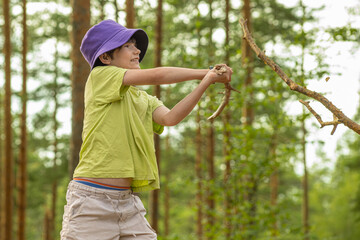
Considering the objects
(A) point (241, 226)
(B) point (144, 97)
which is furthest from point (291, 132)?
(B) point (144, 97)

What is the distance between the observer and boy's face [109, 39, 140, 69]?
2693mm

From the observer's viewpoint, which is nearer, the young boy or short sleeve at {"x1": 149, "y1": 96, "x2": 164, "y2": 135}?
the young boy

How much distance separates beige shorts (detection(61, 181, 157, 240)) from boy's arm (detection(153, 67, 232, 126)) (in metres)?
0.46

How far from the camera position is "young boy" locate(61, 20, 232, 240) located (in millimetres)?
2520

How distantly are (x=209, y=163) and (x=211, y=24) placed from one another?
411 cm

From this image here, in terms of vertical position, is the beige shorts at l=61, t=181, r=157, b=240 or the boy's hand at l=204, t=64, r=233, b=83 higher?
the boy's hand at l=204, t=64, r=233, b=83

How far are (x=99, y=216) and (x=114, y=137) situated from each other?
1.39 feet

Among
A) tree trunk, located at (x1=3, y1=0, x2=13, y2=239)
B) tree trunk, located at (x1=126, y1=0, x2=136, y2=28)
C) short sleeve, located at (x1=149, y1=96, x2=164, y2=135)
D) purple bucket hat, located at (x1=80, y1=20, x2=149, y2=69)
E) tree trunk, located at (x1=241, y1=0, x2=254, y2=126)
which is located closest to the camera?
purple bucket hat, located at (x1=80, y1=20, x2=149, y2=69)

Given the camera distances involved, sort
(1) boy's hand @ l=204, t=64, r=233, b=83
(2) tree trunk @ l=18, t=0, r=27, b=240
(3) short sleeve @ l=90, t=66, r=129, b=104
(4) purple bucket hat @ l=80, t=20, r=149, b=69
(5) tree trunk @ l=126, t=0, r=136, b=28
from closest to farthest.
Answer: (1) boy's hand @ l=204, t=64, r=233, b=83, (3) short sleeve @ l=90, t=66, r=129, b=104, (4) purple bucket hat @ l=80, t=20, r=149, b=69, (5) tree trunk @ l=126, t=0, r=136, b=28, (2) tree trunk @ l=18, t=0, r=27, b=240

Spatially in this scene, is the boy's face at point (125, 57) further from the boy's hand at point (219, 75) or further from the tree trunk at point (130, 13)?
the tree trunk at point (130, 13)

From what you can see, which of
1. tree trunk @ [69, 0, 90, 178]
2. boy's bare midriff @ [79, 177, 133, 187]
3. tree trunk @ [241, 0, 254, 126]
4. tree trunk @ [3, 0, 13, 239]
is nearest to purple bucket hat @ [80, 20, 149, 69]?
boy's bare midriff @ [79, 177, 133, 187]

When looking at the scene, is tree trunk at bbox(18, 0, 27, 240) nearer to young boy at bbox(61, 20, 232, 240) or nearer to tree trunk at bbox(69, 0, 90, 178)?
tree trunk at bbox(69, 0, 90, 178)

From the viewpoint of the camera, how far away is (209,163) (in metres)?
14.3

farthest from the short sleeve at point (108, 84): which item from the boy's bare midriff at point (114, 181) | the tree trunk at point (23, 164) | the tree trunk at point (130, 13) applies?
the tree trunk at point (23, 164)
